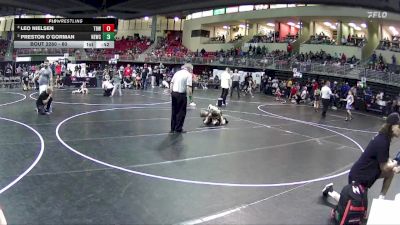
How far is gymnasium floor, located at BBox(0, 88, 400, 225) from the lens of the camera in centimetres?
588

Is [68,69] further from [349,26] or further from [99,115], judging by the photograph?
[349,26]

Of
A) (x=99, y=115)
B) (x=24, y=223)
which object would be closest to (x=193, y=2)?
(x=99, y=115)

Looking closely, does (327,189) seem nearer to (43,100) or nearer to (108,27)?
(43,100)

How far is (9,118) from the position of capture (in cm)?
1338

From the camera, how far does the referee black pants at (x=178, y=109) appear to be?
11758mm

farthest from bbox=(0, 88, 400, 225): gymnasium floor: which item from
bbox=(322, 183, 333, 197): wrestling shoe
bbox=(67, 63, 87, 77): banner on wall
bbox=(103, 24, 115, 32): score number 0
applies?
bbox=(67, 63, 87, 77): banner on wall

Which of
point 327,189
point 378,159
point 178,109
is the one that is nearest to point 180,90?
point 178,109

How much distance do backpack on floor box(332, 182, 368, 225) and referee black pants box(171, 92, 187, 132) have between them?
677 centimetres

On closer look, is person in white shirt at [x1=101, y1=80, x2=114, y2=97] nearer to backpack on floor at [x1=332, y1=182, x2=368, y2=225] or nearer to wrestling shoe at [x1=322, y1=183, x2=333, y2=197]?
wrestling shoe at [x1=322, y1=183, x2=333, y2=197]

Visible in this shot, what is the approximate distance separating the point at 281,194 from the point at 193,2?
1445 inches
